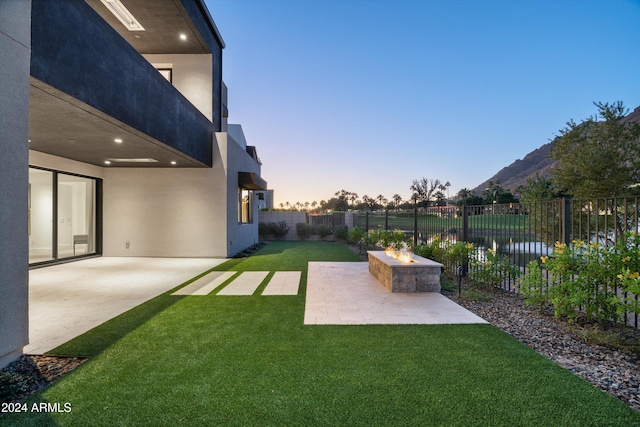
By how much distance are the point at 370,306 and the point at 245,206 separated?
10406mm

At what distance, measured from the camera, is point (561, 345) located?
3.34 meters

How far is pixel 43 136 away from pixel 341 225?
45.4 feet

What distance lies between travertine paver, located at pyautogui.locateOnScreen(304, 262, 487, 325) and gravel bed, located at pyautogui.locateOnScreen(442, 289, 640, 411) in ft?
1.61

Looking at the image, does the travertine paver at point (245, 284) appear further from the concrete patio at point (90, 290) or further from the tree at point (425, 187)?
the tree at point (425, 187)

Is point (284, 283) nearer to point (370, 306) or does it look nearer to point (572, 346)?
point (370, 306)

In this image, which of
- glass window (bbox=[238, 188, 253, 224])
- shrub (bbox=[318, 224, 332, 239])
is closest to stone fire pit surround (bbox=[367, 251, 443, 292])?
glass window (bbox=[238, 188, 253, 224])

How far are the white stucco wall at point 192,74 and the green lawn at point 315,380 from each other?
340 inches

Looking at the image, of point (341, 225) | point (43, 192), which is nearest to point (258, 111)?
point (341, 225)

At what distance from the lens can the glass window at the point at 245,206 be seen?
42.3 ft

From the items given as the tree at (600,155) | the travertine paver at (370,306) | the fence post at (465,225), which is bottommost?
the travertine paver at (370,306)

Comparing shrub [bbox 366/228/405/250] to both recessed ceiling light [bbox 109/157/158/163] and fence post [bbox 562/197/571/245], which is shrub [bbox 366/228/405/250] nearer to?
fence post [bbox 562/197/571/245]

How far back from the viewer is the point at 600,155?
12.9 meters

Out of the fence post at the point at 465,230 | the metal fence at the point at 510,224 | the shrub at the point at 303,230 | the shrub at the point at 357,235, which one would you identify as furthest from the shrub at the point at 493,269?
the shrub at the point at 303,230

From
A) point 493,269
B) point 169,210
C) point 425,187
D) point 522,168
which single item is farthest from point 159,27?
point 522,168
